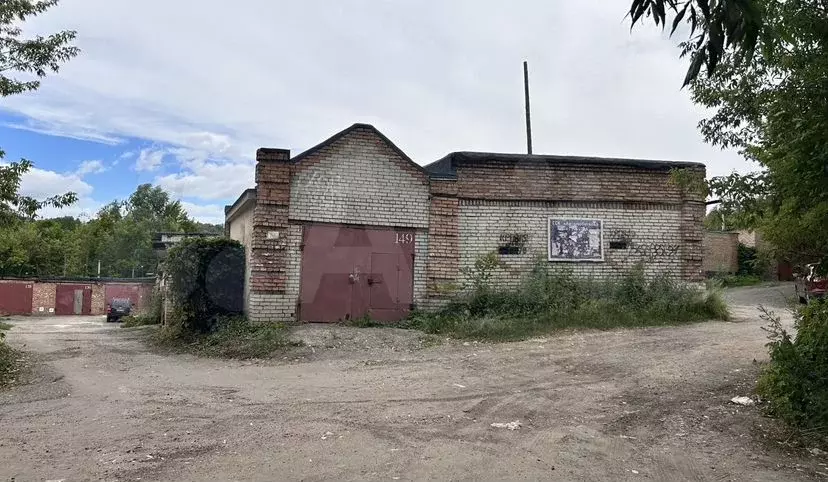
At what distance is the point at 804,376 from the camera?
5883 mm

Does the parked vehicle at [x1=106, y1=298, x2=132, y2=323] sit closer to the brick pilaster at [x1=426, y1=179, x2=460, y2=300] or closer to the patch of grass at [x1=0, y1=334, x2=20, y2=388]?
the patch of grass at [x1=0, y1=334, x2=20, y2=388]

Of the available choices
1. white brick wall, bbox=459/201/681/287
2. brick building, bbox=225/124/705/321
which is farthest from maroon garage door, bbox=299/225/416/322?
white brick wall, bbox=459/201/681/287

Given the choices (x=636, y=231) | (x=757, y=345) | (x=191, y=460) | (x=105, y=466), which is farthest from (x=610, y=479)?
(x=636, y=231)

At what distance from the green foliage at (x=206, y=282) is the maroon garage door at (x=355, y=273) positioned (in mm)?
1648

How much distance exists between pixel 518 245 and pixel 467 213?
4.45 feet

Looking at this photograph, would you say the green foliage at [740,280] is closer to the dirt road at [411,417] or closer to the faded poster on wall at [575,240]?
the faded poster on wall at [575,240]

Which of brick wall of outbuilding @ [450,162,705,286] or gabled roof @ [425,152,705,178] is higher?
gabled roof @ [425,152,705,178]

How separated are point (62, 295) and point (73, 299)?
77 centimetres

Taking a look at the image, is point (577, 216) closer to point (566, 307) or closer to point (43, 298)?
point (566, 307)

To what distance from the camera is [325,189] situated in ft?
42.7

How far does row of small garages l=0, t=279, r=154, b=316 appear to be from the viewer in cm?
4200

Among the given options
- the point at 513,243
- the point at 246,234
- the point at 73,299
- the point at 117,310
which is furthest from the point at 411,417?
the point at 73,299

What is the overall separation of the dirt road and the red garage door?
37.1 metres

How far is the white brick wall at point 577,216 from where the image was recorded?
13.9m
